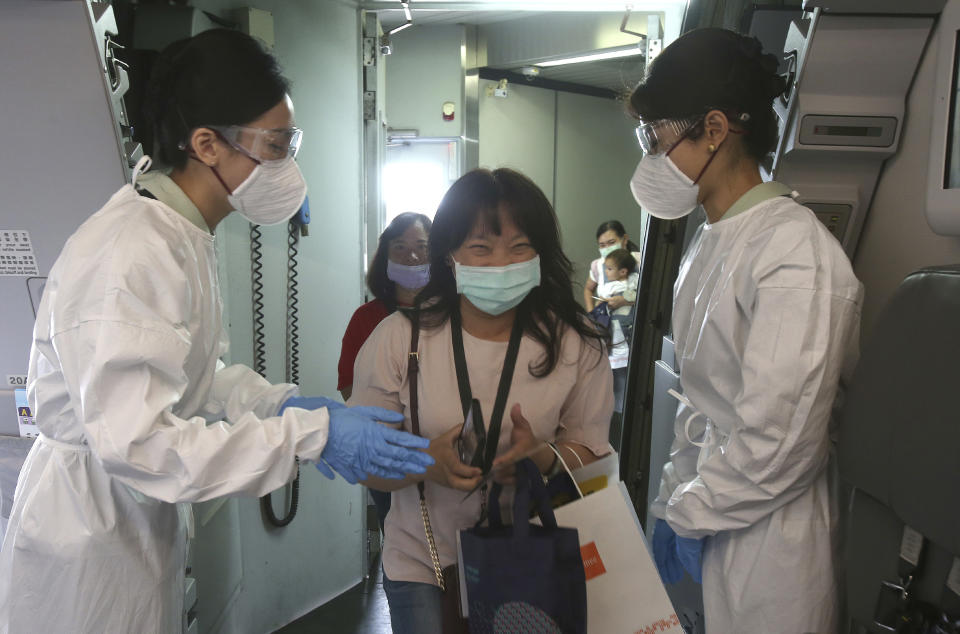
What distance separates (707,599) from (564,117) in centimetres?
650

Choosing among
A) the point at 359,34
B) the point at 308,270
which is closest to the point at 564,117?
the point at 359,34

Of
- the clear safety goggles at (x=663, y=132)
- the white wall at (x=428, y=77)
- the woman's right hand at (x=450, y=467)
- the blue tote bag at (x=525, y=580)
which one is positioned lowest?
the blue tote bag at (x=525, y=580)

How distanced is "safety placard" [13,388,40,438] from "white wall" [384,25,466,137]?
3.34 m

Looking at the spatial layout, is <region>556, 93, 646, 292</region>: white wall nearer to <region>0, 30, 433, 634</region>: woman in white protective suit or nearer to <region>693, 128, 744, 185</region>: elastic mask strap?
<region>693, 128, 744, 185</region>: elastic mask strap

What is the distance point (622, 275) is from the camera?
5.61m

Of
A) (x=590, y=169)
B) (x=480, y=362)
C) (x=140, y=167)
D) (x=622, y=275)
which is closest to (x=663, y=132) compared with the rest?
(x=480, y=362)

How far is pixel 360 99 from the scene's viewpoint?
3.22 meters

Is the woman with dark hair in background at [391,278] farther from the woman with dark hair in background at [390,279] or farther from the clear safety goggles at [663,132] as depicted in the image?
the clear safety goggles at [663,132]

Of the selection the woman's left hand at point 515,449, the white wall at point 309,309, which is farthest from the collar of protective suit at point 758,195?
the white wall at point 309,309

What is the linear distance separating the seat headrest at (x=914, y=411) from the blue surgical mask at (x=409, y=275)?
1722mm

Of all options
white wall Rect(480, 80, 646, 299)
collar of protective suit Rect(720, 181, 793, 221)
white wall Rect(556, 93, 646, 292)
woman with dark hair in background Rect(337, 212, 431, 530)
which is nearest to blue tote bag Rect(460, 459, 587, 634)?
collar of protective suit Rect(720, 181, 793, 221)

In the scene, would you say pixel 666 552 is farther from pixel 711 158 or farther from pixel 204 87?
pixel 204 87

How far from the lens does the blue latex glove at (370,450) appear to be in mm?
1303

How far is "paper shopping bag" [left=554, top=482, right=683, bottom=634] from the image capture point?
1381mm
